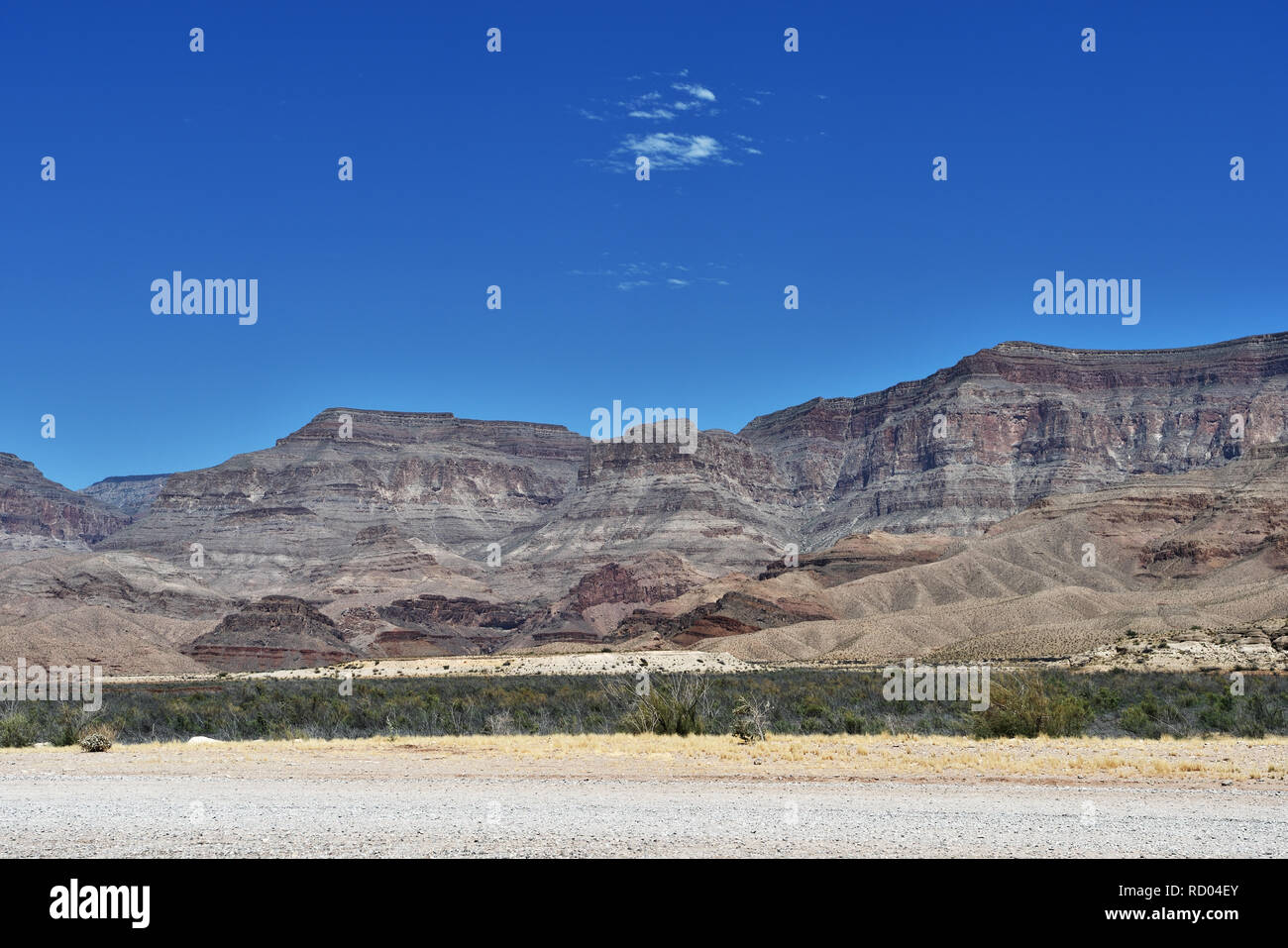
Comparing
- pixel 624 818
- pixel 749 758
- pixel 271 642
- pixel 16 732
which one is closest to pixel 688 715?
pixel 749 758

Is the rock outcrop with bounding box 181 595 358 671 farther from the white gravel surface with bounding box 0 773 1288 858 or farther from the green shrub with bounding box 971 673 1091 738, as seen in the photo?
the white gravel surface with bounding box 0 773 1288 858

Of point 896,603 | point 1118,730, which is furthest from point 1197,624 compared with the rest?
point 1118,730

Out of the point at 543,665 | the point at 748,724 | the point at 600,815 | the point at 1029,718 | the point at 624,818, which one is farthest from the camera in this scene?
the point at 543,665

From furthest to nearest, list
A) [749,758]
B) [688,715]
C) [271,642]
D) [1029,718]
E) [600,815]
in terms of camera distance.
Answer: [271,642], [688,715], [1029,718], [749,758], [600,815]

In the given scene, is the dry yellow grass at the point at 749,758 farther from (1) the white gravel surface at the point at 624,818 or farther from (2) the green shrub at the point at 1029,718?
(1) the white gravel surface at the point at 624,818

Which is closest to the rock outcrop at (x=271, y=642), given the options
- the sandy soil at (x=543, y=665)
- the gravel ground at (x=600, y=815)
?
the sandy soil at (x=543, y=665)

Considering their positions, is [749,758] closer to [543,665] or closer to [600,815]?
[600,815]
